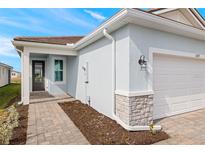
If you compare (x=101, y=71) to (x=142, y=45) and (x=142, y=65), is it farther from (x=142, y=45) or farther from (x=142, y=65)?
(x=142, y=45)

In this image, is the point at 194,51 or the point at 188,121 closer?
the point at 188,121

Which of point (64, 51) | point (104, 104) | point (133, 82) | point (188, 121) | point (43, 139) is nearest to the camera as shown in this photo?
point (43, 139)

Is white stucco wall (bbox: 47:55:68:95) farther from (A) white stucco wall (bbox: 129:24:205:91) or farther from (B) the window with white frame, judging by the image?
(A) white stucco wall (bbox: 129:24:205:91)

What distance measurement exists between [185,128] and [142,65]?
2.35 m

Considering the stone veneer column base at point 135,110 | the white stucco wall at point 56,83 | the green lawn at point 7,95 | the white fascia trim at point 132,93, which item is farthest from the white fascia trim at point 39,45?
the stone veneer column base at point 135,110

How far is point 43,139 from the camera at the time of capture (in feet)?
13.2

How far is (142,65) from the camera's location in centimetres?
491

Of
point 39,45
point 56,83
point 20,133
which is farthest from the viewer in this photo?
point 56,83

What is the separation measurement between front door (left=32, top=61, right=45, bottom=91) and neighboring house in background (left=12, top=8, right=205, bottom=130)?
5.71m

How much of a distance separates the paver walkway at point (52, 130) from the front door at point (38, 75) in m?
8.32

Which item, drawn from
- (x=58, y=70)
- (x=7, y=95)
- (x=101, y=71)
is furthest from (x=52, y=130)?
(x=7, y=95)
